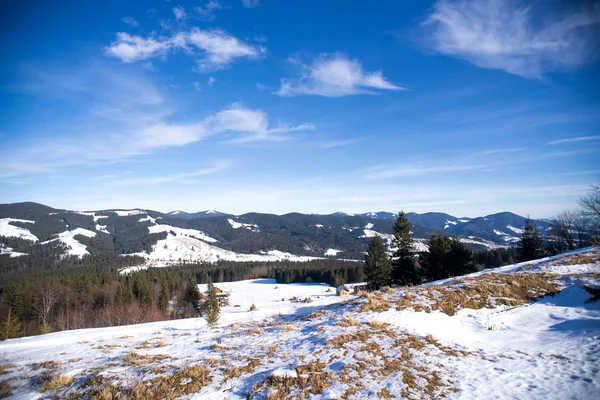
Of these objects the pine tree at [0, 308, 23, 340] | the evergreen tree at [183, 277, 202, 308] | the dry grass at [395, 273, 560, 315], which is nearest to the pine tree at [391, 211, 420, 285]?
the dry grass at [395, 273, 560, 315]

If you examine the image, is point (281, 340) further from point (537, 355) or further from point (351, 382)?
point (537, 355)

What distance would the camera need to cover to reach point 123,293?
174 ft

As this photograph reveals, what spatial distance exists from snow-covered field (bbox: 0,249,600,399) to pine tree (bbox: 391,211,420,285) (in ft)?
55.6

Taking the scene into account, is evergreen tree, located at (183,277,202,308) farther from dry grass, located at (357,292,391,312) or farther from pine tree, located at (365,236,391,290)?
dry grass, located at (357,292,391,312)

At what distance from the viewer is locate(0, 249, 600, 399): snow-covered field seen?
6711 millimetres

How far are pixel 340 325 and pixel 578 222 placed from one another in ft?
204

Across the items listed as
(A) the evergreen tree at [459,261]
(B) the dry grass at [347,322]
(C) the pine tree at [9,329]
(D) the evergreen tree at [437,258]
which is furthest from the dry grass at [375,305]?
(C) the pine tree at [9,329]

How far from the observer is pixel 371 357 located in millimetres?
8156

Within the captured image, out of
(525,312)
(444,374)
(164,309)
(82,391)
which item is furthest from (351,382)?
(164,309)

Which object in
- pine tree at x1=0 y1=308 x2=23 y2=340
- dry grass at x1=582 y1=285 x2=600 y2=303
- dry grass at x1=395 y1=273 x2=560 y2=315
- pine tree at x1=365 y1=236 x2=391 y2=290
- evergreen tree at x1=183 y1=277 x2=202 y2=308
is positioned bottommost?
evergreen tree at x1=183 y1=277 x2=202 y2=308

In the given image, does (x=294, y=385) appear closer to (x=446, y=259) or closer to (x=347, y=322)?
(x=347, y=322)

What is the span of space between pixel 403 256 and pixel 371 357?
25700mm

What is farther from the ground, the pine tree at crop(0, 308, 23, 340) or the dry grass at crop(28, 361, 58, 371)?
the dry grass at crop(28, 361, 58, 371)

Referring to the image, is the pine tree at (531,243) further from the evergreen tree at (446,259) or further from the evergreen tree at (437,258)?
the evergreen tree at (437,258)
